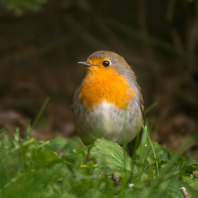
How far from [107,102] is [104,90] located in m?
0.13

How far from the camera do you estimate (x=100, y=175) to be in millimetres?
2357

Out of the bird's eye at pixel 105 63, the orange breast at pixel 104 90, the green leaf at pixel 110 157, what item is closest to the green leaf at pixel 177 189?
the green leaf at pixel 110 157

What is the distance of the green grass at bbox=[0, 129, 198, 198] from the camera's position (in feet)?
6.32

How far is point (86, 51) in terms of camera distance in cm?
739

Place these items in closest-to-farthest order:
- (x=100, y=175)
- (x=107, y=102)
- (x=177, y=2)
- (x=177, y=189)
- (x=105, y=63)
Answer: (x=177, y=189), (x=100, y=175), (x=107, y=102), (x=105, y=63), (x=177, y=2)

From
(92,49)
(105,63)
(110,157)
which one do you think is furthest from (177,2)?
(110,157)

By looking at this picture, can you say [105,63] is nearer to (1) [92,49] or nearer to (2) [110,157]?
(2) [110,157]

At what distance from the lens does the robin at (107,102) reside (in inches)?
126

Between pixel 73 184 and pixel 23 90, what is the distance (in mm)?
5126

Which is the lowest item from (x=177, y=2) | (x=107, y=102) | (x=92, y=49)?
(x=107, y=102)

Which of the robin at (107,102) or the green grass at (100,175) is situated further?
the robin at (107,102)

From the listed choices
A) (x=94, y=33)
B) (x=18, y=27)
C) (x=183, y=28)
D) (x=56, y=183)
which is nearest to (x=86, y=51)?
Result: (x=94, y=33)

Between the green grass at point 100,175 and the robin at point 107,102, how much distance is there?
2.20ft

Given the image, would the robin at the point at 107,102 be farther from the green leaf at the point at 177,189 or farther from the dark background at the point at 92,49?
the dark background at the point at 92,49
